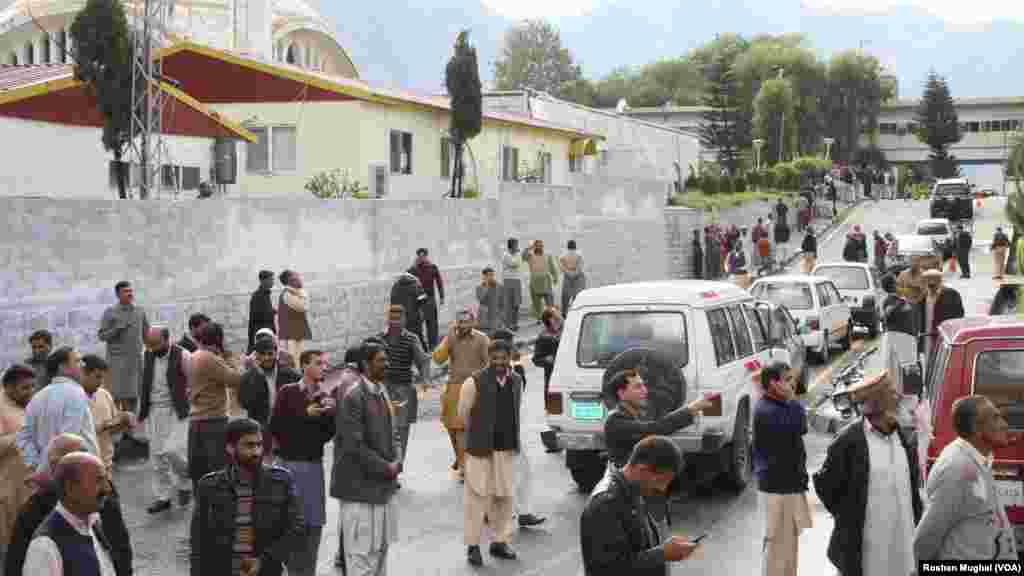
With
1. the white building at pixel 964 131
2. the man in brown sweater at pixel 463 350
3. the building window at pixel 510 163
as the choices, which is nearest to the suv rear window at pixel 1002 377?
the man in brown sweater at pixel 463 350

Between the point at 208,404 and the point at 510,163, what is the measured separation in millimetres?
29449

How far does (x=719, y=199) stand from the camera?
175ft

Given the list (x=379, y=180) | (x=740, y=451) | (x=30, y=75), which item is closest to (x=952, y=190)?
(x=379, y=180)

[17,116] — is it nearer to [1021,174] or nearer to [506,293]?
[506,293]

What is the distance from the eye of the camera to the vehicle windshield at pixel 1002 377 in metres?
8.43

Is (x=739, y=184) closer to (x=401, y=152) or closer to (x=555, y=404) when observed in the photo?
(x=401, y=152)

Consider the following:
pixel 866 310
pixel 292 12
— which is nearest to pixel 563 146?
pixel 292 12

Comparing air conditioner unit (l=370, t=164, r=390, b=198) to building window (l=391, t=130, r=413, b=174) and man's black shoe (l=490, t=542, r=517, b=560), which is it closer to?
building window (l=391, t=130, r=413, b=174)

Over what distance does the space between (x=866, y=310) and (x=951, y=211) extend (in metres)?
38.9

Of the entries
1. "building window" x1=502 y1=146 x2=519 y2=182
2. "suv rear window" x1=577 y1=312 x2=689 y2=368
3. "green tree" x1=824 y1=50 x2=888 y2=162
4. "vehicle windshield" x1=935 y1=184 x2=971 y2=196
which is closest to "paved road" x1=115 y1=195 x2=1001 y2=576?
"suv rear window" x1=577 y1=312 x2=689 y2=368

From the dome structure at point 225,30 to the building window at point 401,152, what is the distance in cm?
577

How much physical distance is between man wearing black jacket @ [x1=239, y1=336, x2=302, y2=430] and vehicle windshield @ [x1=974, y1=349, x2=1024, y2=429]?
5.00 metres

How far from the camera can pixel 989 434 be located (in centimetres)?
648

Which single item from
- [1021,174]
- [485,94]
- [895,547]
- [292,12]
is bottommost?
[895,547]
